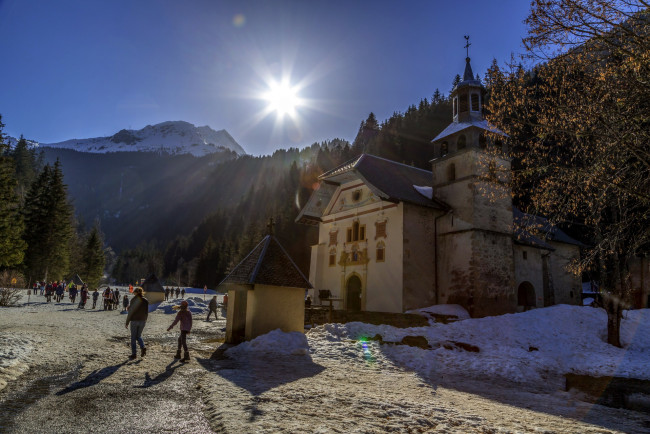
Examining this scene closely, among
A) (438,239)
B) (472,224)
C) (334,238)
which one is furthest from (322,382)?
(334,238)

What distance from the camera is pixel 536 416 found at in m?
6.58

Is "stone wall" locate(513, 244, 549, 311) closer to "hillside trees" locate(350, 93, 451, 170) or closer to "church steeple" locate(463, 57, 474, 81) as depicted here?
"church steeple" locate(463, 57, 474, 81)

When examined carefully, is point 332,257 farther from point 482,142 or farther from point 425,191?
point 482,142

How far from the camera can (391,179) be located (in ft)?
88.8

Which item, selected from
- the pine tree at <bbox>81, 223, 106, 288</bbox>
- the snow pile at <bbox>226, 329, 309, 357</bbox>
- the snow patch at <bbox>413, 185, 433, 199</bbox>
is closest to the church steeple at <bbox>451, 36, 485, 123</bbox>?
the snow patch at <bbox>413, 185, 433, 199</bbox>

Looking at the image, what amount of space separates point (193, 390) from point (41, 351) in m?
5.19

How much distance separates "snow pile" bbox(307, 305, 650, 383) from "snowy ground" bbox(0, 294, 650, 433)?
0.23ft

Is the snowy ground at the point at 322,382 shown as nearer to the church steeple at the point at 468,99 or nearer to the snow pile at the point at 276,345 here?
the snow pile at the point at 276,345

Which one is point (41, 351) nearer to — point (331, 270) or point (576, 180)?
point (576, 180)

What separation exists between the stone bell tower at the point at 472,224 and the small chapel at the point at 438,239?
0.21ft

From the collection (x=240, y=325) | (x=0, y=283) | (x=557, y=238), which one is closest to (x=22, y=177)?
(x=0, y=283)

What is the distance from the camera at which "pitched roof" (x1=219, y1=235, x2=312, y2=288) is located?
1431cm

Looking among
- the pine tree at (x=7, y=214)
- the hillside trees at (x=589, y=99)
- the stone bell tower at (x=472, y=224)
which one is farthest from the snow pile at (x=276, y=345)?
the pine tree at (x=7, y=214)

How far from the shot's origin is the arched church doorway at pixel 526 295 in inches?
1086
